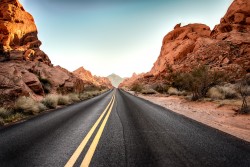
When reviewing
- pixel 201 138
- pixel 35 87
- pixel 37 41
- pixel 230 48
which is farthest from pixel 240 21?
pixel 201 138

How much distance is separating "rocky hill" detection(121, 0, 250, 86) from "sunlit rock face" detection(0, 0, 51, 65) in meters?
23.0

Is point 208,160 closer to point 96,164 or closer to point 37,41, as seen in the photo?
point 96,164

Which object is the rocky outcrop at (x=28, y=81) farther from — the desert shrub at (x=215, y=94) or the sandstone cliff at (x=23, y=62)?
→ the desert shrub at (x=215, y=94)

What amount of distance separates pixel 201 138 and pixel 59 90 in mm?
21845

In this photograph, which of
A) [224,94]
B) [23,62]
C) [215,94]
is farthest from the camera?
[23,62]

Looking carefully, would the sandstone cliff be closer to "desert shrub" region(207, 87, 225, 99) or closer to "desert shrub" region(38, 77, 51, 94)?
"desert shrub" region(38, 77, 51, 94)

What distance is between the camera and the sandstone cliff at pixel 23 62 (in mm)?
15736

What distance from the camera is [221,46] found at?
154 ft

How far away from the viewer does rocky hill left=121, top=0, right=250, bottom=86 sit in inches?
1554

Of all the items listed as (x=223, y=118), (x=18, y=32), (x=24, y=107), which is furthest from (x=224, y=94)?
(x=18, y=32)

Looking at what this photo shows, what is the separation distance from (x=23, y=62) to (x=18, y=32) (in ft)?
35.8

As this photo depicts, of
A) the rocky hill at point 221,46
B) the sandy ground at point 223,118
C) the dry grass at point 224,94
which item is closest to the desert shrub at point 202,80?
the dry grass at point 224,94

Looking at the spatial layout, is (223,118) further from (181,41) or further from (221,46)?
(181,41)

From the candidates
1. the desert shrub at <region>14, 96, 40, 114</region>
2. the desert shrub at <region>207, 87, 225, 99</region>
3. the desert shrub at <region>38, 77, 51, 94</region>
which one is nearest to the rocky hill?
the desert shrub at <region>207, 87, 225, 99</region>
